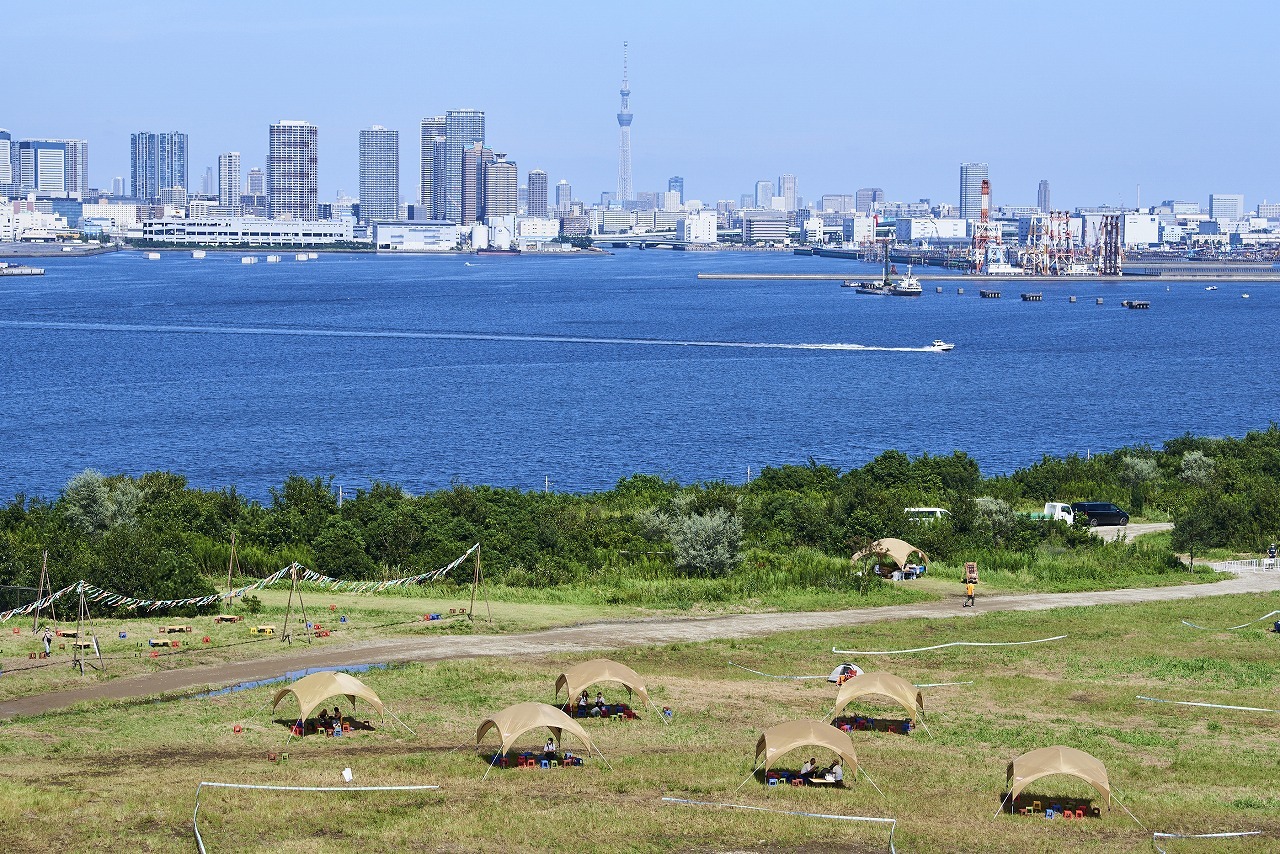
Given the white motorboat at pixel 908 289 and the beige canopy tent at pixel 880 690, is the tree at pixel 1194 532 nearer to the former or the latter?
the beige canopy tent at pixel 880 690

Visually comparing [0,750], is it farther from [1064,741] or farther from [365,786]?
[1064,741]

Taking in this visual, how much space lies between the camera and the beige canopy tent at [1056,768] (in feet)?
54.4

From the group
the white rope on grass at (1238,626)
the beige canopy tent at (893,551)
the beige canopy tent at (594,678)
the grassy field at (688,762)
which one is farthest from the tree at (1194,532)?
the beige canopy tent at (594,678)

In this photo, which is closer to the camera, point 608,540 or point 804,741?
point 804,741

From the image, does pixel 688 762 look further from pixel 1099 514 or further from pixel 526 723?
pixel 1099 514

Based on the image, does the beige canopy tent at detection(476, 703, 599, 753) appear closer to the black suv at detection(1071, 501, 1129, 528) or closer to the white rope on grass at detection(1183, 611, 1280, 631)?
the white rope on grass at detection(1183, 611, 1280, 631)

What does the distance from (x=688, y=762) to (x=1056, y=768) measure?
434 centimetres

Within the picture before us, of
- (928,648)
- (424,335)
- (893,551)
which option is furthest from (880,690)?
(424,335)

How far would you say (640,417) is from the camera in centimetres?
7344

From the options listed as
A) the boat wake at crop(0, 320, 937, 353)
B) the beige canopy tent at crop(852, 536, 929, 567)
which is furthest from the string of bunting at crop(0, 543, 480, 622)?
the boat wake at crop(0, 320, 937, 353)

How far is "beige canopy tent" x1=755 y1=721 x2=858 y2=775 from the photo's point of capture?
1769 cm

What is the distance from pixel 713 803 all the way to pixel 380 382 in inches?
2835

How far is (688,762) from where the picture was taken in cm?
1855

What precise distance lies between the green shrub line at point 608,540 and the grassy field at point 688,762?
19.4 feet
